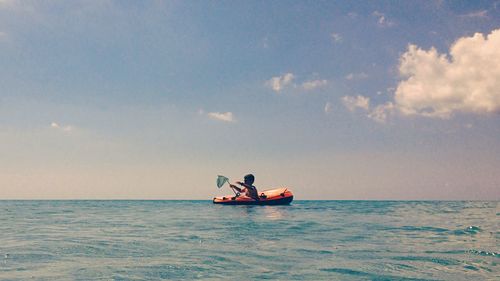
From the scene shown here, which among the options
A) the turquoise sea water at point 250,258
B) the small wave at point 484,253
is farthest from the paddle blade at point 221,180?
the small wave at point 484,253

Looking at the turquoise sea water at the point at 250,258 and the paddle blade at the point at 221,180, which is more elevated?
the paddle blade at the point at 221,180

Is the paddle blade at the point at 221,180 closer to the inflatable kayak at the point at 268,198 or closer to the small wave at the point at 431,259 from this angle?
the inflatable kayak at the point at 268,198

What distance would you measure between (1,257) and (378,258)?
39.1 ft

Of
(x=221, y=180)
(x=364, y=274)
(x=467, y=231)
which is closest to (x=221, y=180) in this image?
(x=221, y=180)

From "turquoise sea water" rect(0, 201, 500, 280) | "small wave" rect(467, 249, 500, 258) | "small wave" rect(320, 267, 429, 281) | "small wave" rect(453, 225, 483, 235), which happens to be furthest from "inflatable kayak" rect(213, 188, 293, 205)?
"small wave" rect(320, 267, 429, 281)

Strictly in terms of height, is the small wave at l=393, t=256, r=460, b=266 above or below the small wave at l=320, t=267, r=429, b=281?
below

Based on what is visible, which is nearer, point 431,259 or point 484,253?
point 431,259

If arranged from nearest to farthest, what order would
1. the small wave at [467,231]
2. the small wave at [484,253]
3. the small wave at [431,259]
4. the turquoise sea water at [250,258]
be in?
the turquoise sea water at [250,258] < the small wave at [431,259] < the small wave at [484,253] < the small wave at [467,231]

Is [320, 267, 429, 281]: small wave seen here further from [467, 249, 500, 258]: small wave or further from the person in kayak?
the person in kayak

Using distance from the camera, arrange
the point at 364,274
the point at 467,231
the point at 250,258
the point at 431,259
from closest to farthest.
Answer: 1. the point at 364,274
2. the point at 431,259
3. the point at 250,258
4. the point at 467,231

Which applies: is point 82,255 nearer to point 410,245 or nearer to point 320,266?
point 320,266

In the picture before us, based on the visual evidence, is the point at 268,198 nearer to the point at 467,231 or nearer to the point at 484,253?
the point at 467,231

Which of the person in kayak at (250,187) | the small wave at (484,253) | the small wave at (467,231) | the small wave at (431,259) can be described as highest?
the person in kayak at (250,187)

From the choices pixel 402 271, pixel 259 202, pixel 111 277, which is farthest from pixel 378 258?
pixel 259 202
